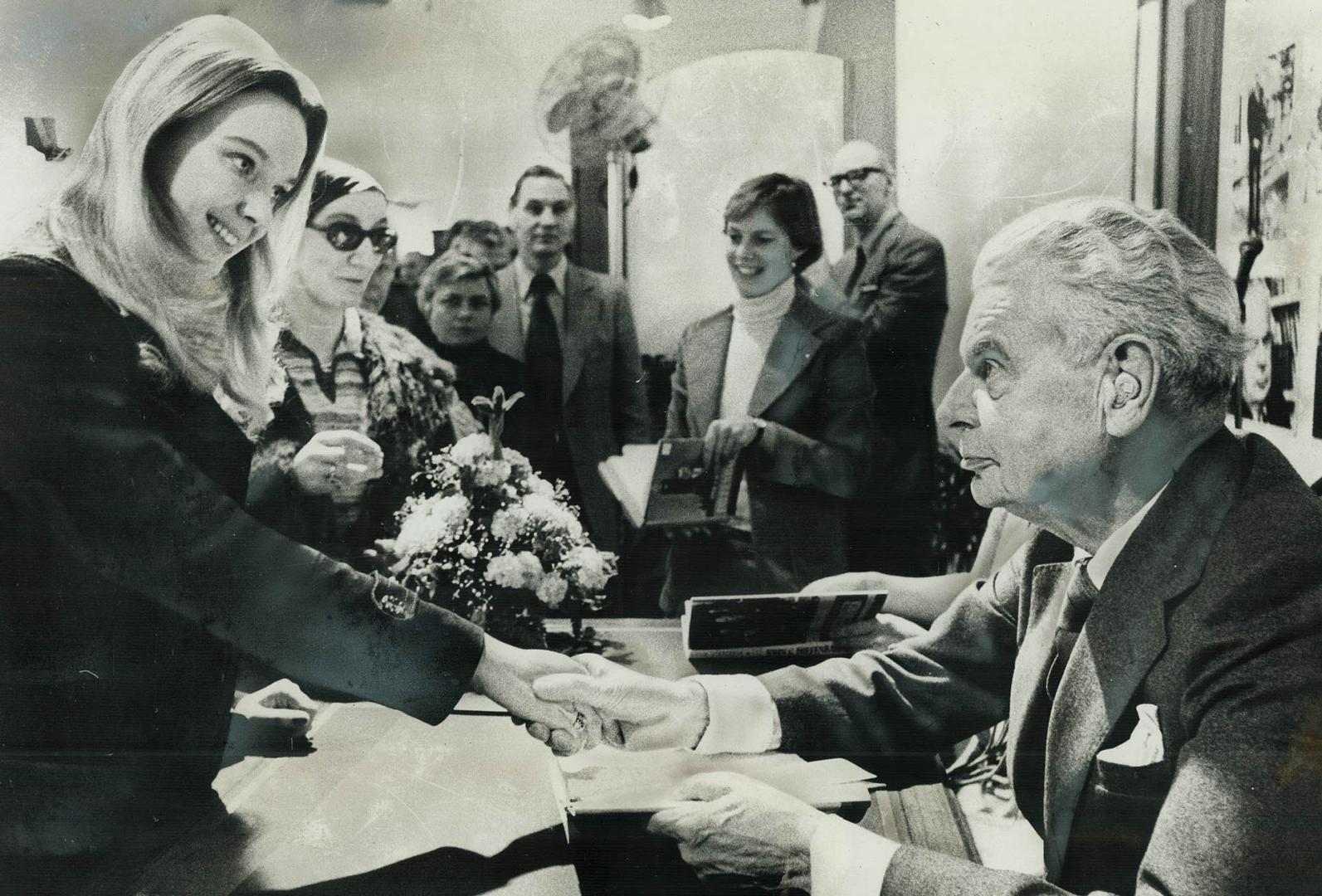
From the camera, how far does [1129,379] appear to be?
1.94 meters

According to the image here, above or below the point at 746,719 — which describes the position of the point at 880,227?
above

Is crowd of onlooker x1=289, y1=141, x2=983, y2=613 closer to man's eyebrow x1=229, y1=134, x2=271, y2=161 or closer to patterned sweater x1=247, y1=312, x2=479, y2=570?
patterned sweater x1=247, y1=312, x2=479, y2=570

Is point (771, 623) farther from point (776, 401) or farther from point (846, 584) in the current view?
point (776, 401)

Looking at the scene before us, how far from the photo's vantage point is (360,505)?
2.32m

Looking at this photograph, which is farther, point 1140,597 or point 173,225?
point 173,225

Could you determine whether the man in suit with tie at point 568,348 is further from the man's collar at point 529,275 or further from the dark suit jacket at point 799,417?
the dark suit jacket at point 799,417

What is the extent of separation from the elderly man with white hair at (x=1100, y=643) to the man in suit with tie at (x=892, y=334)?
0.08 meters

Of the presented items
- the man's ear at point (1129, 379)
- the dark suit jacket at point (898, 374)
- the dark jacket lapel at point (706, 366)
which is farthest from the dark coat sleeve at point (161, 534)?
the man's ear at point (1129, 379)

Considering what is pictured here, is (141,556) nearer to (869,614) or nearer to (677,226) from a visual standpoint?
(677,226)

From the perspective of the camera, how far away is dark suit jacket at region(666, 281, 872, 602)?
88.6 inches

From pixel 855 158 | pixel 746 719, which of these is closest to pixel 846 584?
pixel 746 719

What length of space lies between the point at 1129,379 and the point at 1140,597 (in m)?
0.40

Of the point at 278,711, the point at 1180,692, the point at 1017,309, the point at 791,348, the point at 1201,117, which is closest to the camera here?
the point at 1180,692

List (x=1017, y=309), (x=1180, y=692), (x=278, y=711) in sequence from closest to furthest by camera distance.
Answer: (x=1180, y=692) → (x=1017, y=309) → (x=278, y=711)
